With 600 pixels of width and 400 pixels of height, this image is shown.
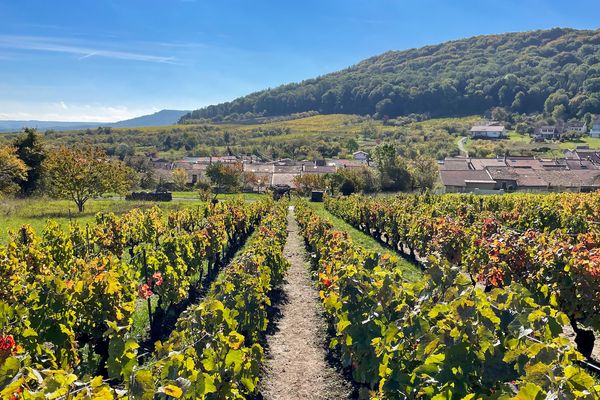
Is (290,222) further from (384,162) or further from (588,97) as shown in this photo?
(588,97)

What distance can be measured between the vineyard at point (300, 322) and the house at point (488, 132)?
11005 cm

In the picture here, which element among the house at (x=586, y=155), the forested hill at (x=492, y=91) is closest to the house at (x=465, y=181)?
the house at (x=586, y=155)

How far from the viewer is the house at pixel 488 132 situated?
113 meters

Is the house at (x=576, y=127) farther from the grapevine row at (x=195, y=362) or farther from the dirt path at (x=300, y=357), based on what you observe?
the grapevine row at (x=195, y=362)

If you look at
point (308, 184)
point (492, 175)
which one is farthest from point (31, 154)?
point (492, 175)

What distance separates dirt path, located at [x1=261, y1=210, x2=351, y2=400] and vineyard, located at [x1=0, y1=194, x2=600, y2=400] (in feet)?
0.21

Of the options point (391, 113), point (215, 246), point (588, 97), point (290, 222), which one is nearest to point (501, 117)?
point (588, 97)

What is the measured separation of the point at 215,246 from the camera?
540 inches

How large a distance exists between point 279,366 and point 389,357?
160 inches

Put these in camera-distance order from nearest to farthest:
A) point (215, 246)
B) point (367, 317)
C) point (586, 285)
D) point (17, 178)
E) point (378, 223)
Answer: point (367, 317)
point (586, 285)
point (215, 246)
point (378, 223)
point (17, 178)

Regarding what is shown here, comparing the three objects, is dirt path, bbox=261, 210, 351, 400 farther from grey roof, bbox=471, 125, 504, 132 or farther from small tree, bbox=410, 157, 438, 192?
grey roof, bbox=471, 125, 504, 132

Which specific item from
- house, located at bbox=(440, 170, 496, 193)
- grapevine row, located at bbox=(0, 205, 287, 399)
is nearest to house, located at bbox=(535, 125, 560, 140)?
house, located at bbox=(440, 170, 496, 193)

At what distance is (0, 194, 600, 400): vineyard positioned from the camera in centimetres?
368

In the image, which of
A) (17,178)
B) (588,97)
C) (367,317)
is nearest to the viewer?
(367,317)
